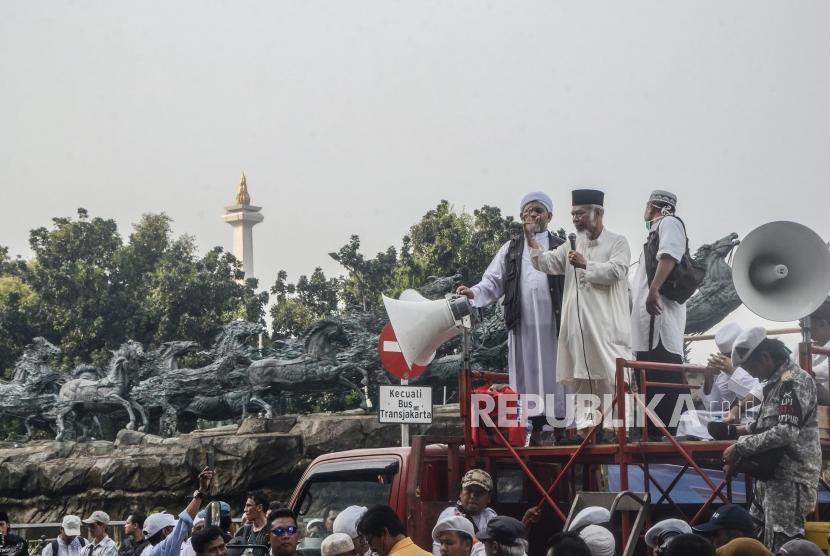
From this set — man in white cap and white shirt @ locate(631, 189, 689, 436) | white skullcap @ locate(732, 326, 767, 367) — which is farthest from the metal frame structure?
man in white cap and white shirt @ locate(631, 189, 689, 436)

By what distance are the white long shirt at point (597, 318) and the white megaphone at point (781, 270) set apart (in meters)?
0.71

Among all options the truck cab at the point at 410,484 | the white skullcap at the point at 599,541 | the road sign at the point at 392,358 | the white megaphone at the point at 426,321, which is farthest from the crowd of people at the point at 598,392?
the road sign at the point at 392,358

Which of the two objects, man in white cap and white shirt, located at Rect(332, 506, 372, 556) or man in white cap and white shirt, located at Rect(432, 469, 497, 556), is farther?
man in white cap and white shirt, located at Rect(432, 469, 497, 556)

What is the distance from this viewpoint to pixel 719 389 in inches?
322

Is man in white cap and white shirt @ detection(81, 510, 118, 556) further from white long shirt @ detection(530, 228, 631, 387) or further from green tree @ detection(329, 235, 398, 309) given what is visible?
green tree @ detection(329, 235, 398, 309)

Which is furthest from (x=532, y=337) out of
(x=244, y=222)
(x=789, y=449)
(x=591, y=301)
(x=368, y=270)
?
(x=244, y=222)

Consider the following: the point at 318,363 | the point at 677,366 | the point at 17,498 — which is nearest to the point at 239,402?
the point at 318,363

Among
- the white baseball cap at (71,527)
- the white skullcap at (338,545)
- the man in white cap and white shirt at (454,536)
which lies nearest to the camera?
the man in white cap and white shirt at (454,536)

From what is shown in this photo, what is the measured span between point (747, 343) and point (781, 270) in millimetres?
1413

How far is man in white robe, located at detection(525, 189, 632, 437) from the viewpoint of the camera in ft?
23.7

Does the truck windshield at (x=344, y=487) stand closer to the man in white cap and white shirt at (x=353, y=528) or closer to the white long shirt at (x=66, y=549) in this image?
the man in white cap and white shirt at (x=353, y=528)

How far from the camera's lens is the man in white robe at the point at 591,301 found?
7227mm

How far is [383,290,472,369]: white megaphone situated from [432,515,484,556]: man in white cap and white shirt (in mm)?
2484

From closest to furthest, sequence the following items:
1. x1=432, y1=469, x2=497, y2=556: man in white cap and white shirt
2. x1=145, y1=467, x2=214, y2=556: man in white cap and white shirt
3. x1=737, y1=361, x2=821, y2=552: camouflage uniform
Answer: x1=737, y1=361, x2=821, y2=552: camouflage uniform, x1=432, y1=469, x2=497, y2=556: man in white cap and white shirt, x1=145, y1=467, x2=214, y2=556: man in white cap and white shirt
